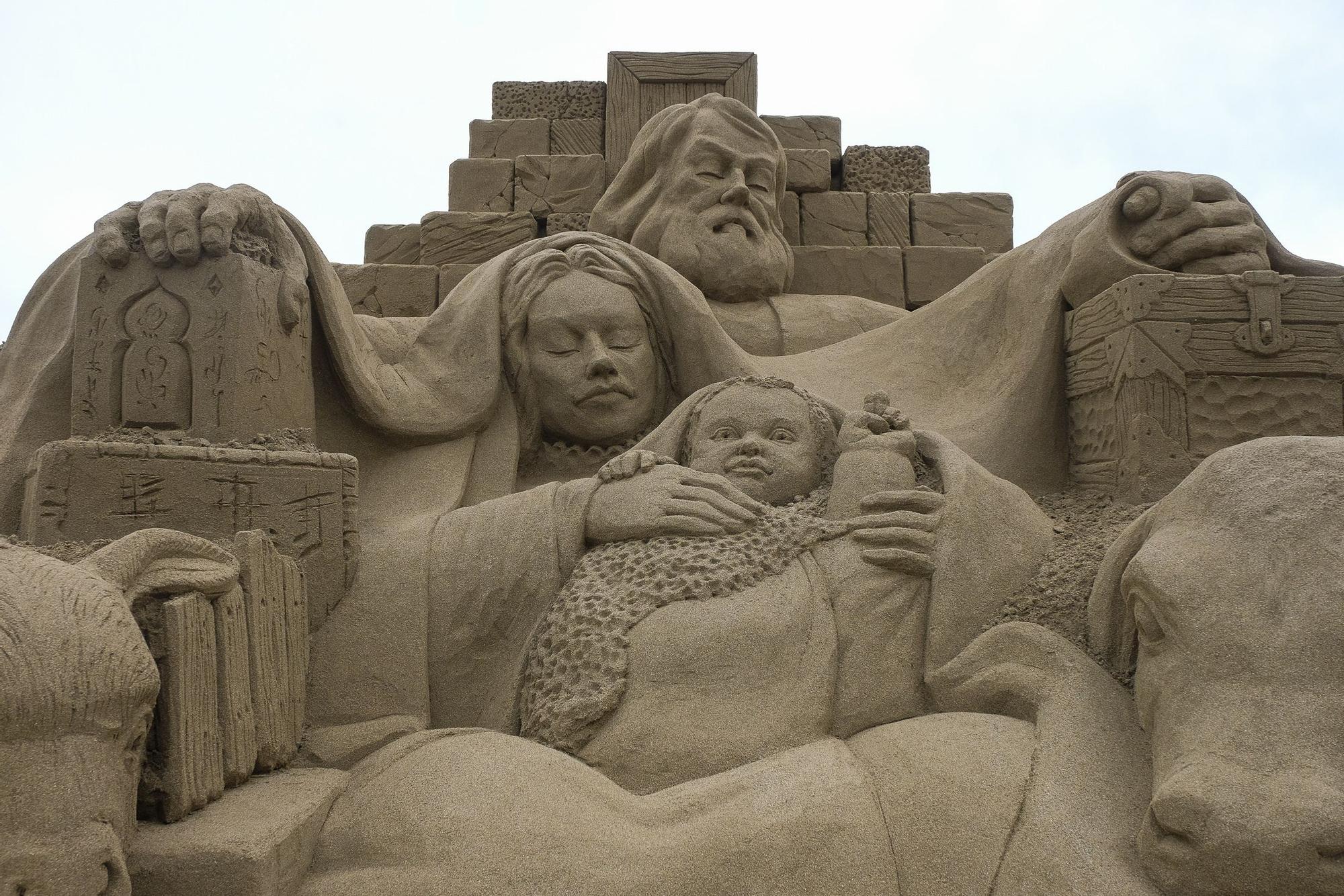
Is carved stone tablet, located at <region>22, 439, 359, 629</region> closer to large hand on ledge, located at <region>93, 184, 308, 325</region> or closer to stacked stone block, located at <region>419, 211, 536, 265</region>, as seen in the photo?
large hand on ledge, located at <region>93, 184, 308, 325</region>

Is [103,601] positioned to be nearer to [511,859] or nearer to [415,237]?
[511,859]

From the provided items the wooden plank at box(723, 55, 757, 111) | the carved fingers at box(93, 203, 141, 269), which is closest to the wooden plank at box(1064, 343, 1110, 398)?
the carved fingers at box(93, 203, 141, 269)

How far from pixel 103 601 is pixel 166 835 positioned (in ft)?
1.33

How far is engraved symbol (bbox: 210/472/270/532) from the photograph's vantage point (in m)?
2.90

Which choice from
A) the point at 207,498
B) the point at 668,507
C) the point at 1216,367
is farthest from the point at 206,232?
the point at 1216,367

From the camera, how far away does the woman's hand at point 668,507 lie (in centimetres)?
297

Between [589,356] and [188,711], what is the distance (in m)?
1.69

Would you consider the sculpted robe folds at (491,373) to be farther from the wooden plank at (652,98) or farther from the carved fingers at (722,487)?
the wooden plank at (652,98)

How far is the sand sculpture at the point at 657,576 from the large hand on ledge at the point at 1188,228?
11 mm

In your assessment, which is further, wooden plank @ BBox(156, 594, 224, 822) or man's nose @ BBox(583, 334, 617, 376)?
man's nose @ BBox(583, 334, 617, 376)

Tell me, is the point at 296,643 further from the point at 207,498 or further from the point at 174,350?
the point at 174,350

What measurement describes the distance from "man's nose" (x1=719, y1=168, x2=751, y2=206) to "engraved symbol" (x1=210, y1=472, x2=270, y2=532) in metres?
2.53

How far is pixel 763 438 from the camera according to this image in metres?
3.28

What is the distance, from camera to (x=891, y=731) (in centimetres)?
262
